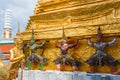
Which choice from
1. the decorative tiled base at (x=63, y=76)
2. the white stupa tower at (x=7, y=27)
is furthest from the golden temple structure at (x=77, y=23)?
the white stupa tower at (x=7, y=27)

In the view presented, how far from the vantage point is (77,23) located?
512cm

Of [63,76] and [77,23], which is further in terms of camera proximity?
[77,23]

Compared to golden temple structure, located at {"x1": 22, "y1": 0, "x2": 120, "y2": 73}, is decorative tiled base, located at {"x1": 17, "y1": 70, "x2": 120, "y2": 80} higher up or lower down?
lower down

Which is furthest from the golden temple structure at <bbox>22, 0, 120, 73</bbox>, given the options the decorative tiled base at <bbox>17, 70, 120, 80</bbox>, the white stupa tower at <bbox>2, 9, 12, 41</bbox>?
the white stupa tower at <bbox>2, 9, 12, 41</bbox>

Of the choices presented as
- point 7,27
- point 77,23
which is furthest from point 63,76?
point 7,27

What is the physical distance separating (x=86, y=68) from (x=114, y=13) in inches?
54.4

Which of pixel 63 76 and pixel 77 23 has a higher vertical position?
pixel 77 23

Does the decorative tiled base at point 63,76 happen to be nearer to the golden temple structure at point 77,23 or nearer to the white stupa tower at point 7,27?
the golden temple structure at point 77,23

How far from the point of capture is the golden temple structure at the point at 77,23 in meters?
4.43

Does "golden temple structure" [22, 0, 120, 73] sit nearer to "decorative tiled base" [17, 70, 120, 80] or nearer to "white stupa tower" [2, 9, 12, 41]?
"decorative tiled base" [17, 70, 120, 80]

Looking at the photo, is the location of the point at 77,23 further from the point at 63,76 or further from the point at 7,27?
the point at 7,27

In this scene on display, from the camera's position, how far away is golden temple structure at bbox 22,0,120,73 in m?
4.43

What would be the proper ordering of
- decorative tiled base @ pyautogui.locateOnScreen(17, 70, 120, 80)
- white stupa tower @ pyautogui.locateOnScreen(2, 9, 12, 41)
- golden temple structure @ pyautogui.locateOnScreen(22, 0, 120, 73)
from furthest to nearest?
white stupa tower @ pyautogui.locateOnScreen(2, 9, 12, 41) → golden temple structure @ pyautogui.locateOnScreen(22, 0, 120, 73) → decorative tiled base @ pyautogui.locateOnScreen(17, 70, 120, 80)

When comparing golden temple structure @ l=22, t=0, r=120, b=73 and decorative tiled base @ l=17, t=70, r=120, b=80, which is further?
golden temple structure @ l=22, t=0, r=120, b=73
